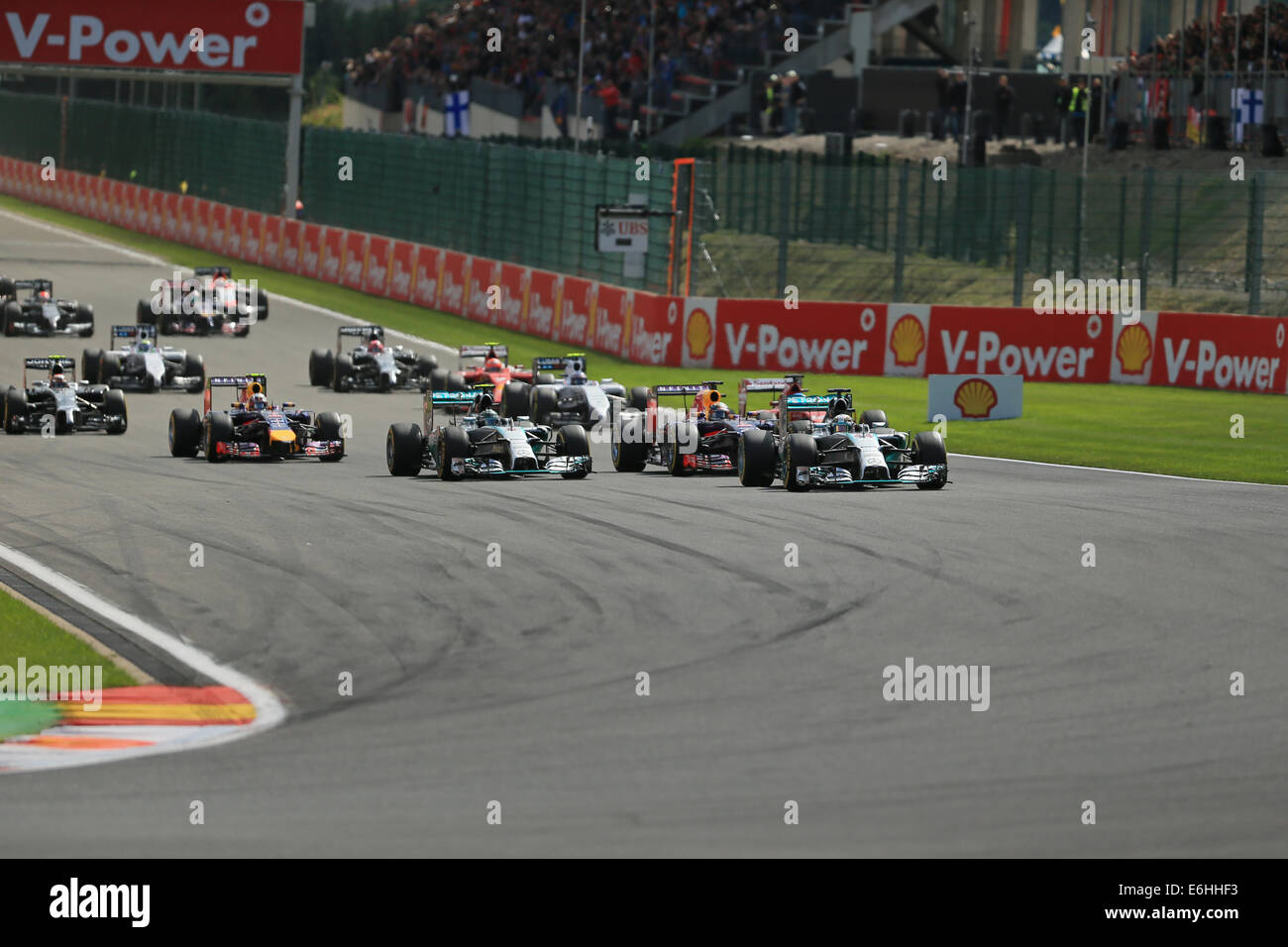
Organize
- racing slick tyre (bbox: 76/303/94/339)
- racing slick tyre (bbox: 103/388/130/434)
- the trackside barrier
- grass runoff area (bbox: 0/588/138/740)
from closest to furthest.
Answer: grass runoff area (bbox: 0/588/138/740) < racing slick tyre (bbox: 103/388/130/434) < the trackside barrier < racing slick tyre (bbox: 76/303/94/339)

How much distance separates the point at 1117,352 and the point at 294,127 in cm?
2834

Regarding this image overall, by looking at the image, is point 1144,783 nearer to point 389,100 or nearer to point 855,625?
point 855,625

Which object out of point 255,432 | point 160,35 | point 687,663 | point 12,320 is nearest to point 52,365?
point 255,432

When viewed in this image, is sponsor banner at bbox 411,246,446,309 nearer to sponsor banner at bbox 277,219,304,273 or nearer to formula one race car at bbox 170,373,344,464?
sponsor banner at bbox 277,219,304,273

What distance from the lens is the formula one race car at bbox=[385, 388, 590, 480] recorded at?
21.1 metres

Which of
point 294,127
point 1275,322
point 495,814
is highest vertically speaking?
point 294,127

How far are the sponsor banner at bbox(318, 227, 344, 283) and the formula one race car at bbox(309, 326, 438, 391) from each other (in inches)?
715

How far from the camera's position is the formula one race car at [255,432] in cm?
2294

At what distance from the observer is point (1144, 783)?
9.18 metres

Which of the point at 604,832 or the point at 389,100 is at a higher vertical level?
the point at 389,100

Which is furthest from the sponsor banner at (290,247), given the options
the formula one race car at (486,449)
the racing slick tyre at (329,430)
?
the formula one race car at (486,449)

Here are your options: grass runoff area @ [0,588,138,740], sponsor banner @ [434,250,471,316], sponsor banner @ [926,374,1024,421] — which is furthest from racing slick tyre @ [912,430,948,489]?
sponsor banner @ [434,250,471,316]
